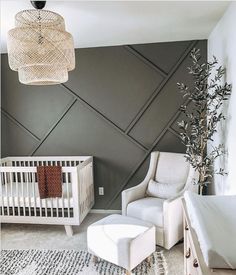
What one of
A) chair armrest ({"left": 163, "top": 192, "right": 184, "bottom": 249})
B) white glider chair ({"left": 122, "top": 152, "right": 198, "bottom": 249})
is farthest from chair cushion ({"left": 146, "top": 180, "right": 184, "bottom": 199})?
chair armrest ({"left": 163, "top": 192, "right": 184, "bottom": 249})

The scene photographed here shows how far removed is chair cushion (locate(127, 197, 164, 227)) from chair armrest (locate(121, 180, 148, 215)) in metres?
0.05

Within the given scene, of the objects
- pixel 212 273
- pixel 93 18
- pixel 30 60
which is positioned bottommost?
pixel 212 273

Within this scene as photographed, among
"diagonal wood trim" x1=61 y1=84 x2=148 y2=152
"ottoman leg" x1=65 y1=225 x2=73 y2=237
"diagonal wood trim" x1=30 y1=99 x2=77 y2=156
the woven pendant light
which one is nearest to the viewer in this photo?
the woven pendant light

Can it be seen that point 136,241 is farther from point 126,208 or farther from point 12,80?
point 12,80

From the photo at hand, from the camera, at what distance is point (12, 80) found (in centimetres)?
410

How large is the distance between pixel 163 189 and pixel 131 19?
1.92 metres

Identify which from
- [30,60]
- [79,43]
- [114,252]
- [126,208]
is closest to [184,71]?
[79,43]

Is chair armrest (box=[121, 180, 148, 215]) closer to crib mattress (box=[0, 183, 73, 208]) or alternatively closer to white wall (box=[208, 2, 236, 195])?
crib mattress (box=[0, 183, 73, 208])

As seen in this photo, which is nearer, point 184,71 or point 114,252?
point 114,252

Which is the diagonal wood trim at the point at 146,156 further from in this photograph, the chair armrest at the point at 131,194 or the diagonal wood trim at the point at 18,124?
the diagonal wood trim at the point at 18,124

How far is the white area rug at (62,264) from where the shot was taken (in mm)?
2518

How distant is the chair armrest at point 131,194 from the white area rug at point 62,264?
0.62 m

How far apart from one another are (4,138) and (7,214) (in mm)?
1250

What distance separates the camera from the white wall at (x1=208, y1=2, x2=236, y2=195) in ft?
7.79
